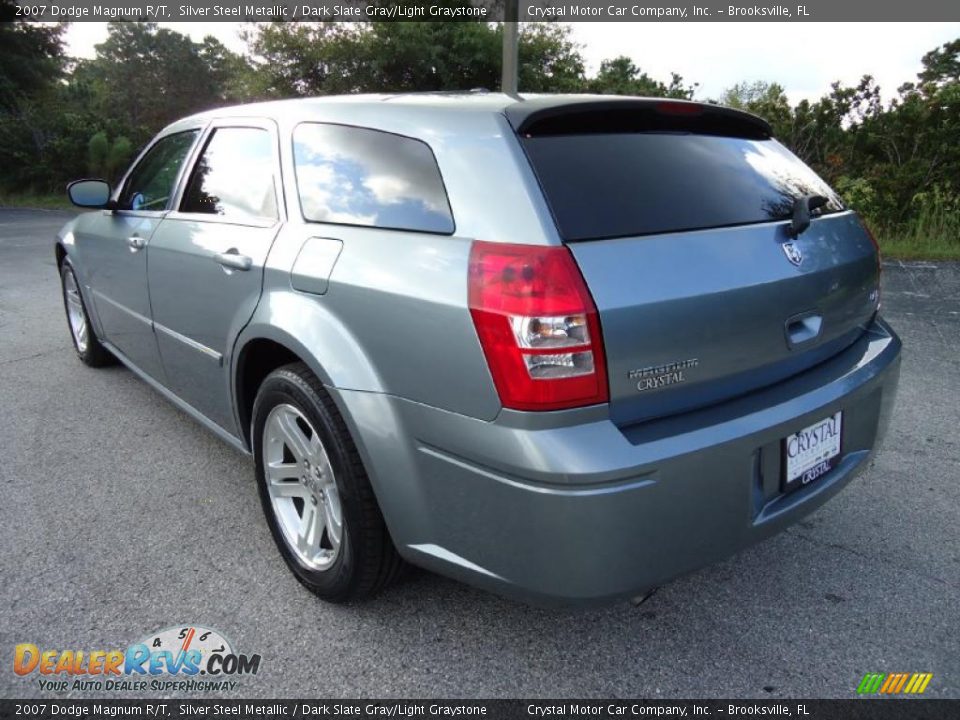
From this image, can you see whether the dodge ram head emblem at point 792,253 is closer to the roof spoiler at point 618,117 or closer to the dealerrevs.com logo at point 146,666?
the roof spoiler at point 618,117

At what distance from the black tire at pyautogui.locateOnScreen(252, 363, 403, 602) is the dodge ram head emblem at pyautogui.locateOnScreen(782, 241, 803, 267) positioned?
139 cm

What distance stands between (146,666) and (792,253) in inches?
88.7

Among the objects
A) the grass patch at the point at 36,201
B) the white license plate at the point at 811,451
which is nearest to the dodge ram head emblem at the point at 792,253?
the white license plate at the point at 811,451

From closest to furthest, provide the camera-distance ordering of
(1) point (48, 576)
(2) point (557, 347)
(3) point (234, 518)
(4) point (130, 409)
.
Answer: (2) point (557, 347) → (1) point (48, 576) → (3) point (234, 518) → (4) point (130, 409)

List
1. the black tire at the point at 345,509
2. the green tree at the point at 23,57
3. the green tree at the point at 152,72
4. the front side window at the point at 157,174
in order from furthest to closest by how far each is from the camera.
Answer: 1. the green tree at the point at 152,72
2. the green tree at the point at 23,57
3. the front side window at the point at 157,174
4. the black tire at the point at 345,509

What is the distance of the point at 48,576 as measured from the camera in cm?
240

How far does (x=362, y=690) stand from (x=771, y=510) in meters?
1.24

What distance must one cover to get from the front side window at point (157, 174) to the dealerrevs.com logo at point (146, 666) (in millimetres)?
2015

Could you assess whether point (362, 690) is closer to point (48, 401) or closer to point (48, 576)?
point (48, 576)

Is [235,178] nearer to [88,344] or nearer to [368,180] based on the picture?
[368,180]

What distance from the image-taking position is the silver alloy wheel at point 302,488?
220cm

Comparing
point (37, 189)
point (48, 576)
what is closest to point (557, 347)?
point (48, 576)

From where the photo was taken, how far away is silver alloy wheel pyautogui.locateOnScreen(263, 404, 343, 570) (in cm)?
220

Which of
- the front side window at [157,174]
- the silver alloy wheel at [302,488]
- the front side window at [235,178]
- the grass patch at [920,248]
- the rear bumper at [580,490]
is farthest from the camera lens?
the grass patch at [920,248]
